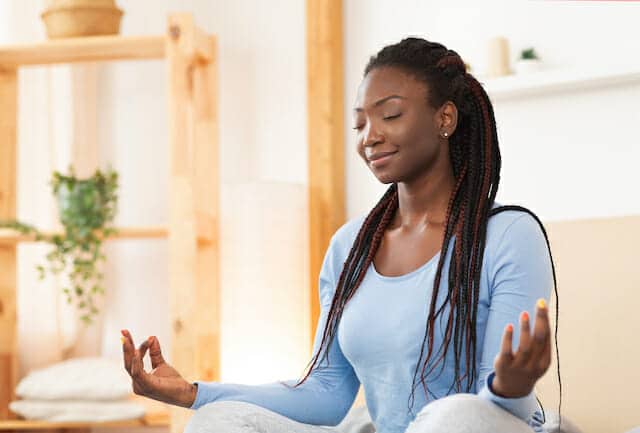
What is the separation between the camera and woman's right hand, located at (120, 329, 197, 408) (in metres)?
1.49

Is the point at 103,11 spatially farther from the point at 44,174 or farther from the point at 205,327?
the point at 205,327

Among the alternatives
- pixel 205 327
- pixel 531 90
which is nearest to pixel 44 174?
pixel 205 327

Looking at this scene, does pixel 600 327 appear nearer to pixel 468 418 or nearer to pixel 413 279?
pixel 413 279

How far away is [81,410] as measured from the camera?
293cm

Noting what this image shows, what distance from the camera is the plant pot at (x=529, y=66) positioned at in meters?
2.58

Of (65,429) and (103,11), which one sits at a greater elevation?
(103,11)

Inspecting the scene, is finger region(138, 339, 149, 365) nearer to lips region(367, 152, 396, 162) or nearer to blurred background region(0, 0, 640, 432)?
lips region(367, 152, 396, 162)

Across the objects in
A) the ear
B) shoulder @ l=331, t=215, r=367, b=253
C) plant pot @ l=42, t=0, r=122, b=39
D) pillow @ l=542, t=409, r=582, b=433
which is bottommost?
pillow @ l=542, t=409, r=582, b=433

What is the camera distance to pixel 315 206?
9.92 ft

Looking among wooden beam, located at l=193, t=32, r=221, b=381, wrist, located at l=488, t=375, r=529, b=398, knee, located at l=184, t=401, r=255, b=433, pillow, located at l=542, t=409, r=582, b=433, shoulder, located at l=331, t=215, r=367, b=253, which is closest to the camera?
wrist, located at l=488, t=375, r=529, b=398

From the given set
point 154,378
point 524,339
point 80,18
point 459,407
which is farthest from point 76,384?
point 524,339

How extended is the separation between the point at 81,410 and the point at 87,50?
1040 millimetres

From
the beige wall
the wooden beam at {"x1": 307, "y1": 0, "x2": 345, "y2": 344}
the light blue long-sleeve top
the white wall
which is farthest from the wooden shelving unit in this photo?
the light blue long-sleeve top

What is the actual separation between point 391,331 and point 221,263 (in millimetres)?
1462
